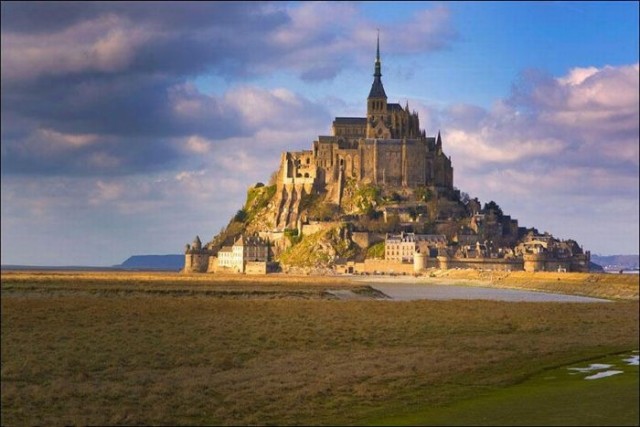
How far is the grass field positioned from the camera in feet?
61.1

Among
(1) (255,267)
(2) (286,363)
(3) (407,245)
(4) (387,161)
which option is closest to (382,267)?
(3) (407,245)

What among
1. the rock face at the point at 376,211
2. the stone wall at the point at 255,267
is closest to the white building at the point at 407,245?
the rock face at the point at 376,211

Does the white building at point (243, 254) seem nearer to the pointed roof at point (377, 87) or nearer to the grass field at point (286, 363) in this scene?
the pointed roof at point (377, 87)

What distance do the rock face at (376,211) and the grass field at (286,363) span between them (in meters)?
88.2

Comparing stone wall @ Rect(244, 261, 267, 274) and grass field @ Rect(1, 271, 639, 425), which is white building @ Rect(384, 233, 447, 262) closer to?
stone wall @ Rect(244, 261, 267, 274)

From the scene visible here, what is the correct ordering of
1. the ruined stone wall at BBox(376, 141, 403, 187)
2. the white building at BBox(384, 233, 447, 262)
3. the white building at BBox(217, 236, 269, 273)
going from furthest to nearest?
1. the ruined stone wall at BBox(376, 141, 403, 187)
2. the white building at BBox(217, 236, 269, 273)
3. the white building at BBox(384, 233, 447, 262)

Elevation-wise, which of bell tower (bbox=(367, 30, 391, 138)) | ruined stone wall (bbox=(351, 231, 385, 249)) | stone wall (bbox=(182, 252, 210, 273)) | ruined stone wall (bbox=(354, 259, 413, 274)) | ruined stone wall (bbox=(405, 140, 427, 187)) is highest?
bell tower (bbox=(367, 30, 391, 138))

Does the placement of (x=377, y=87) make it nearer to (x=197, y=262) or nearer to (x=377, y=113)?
(x=377, y=113)

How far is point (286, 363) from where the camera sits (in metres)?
25.3

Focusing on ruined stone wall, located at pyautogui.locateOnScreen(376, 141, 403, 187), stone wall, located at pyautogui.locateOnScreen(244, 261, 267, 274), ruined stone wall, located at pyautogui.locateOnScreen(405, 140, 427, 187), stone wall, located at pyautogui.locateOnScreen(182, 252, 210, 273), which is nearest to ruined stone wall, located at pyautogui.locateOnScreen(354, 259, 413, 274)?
stone wall, located at pyautogui.locateOnScreen(244, 261, 267, 274)

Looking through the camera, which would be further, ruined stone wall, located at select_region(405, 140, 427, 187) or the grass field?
ruined stone wall, located at select_region(405, 140, 427, 187)

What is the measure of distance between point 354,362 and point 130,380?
20.3ft

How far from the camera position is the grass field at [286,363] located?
61.1 ft

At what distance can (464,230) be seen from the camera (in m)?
136
